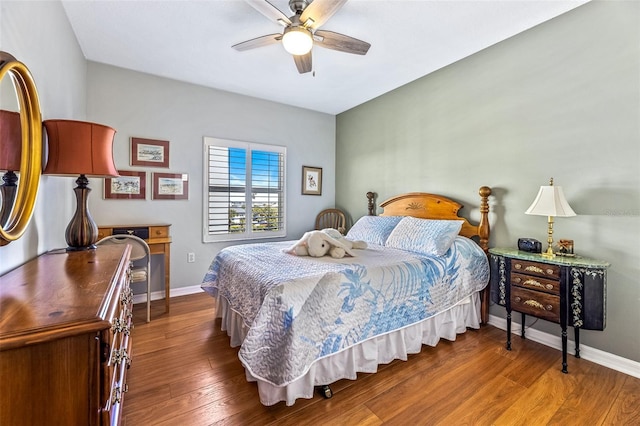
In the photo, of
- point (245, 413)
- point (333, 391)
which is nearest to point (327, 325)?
point (333, 391)

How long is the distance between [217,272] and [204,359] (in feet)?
2.47

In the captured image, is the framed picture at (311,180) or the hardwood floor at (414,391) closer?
the hardwood floor at (414,391)

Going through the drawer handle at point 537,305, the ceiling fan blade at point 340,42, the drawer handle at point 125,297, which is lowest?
the drawer handle at point 537,305

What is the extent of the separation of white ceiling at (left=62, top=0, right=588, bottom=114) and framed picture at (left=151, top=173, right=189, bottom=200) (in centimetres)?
121

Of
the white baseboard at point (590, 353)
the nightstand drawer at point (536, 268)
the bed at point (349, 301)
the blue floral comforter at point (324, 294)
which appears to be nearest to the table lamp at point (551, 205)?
the nightstand drawer at point (536, 268)

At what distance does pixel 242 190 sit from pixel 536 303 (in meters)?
3.50

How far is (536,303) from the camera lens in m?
2.19

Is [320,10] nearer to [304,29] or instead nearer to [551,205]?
[304,29]

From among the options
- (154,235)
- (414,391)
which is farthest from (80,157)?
(414,391)

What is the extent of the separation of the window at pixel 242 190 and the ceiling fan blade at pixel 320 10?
88.5 inches

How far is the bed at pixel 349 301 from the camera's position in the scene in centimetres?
161

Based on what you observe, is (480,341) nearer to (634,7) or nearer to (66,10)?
(634,7)

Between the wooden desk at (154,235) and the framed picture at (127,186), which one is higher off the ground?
the framed picture at (127,186)

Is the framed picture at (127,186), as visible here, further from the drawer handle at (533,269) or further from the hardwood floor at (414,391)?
the drawer handle at (533,269)
